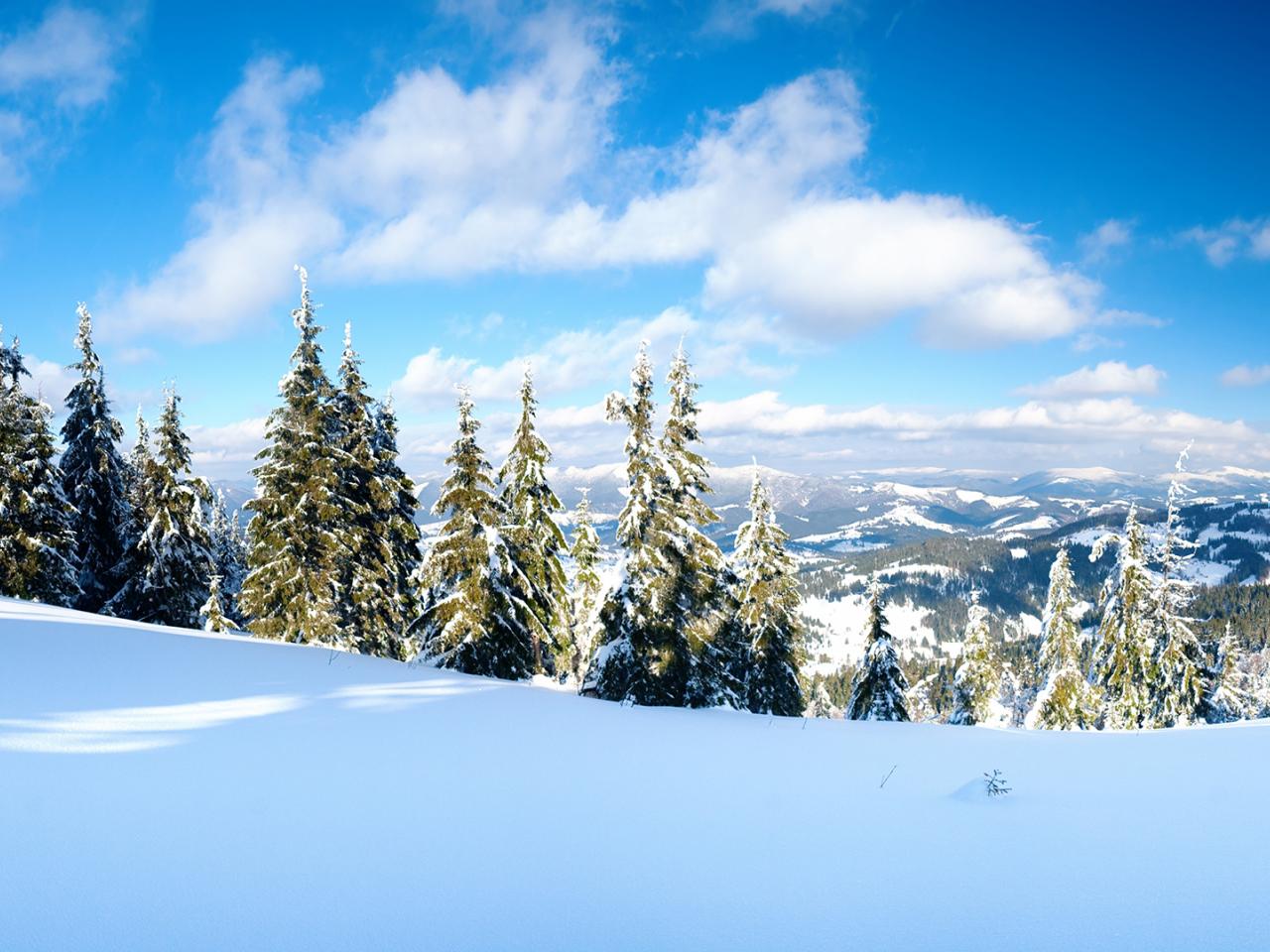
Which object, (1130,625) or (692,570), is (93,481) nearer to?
(692,570)

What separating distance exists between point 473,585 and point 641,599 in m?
5.61

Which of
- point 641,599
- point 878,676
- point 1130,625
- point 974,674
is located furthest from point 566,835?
point 974,674

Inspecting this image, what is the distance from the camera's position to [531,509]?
71.4 feet

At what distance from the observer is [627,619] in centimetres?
1753

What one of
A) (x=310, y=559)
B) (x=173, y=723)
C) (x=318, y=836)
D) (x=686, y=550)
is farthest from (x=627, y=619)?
(x=318, y=836)

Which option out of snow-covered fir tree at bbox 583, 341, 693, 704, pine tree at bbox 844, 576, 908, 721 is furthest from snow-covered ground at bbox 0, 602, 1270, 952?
pine tree at bbox 844, 576, 908, 721

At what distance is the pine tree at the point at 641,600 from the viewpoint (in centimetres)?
1722

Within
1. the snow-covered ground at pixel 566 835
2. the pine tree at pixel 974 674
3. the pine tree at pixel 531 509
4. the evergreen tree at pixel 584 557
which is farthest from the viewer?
the pine tree at pixel 974 674

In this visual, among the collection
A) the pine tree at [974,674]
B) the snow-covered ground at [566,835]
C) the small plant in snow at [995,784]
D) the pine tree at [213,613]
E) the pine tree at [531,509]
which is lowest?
the pine tree at [974,674]

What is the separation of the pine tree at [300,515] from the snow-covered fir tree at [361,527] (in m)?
0.66

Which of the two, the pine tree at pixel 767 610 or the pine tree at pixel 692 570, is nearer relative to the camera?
the pine tree at pixel 692 570

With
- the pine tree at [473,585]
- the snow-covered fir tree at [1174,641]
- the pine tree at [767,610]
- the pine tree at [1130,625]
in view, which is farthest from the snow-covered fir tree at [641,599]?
the snow-covered fir tree at [1174,641]

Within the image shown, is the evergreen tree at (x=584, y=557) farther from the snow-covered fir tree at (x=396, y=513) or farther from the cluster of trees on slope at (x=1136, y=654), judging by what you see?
the cluster of trees on slope at (x=1136, y=654)

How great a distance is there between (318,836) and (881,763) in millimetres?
5147
